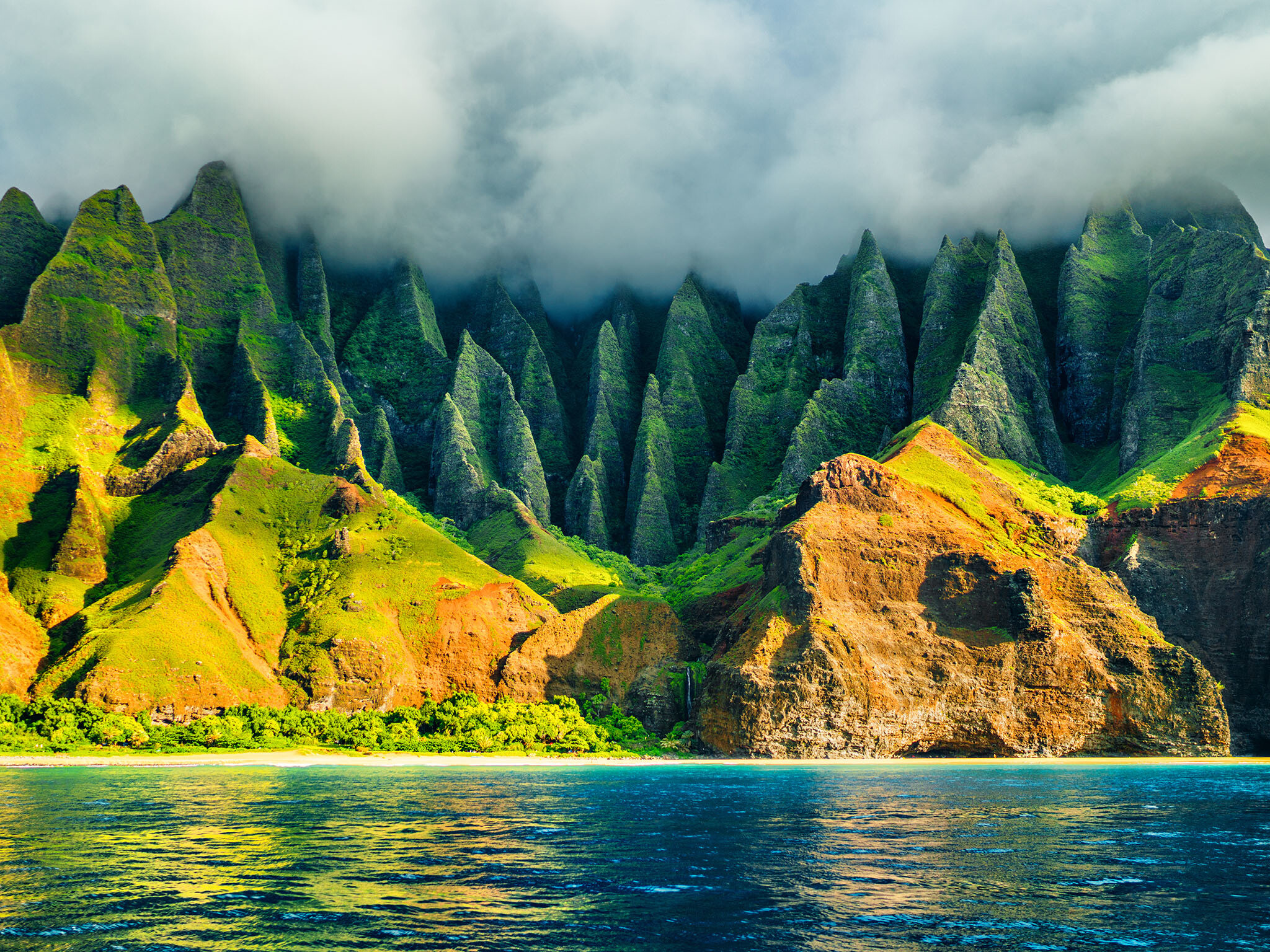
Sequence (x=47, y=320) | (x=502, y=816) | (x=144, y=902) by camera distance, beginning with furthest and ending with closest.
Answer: (x=47, y=320)
(x=502, y=816)
(x=144, y=902)

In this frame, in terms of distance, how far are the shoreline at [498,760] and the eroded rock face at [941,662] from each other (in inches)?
131

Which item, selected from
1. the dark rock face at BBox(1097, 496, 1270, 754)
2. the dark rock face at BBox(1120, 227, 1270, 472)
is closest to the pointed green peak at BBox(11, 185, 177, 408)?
the dark rock face at BBox(1097, 496, 1270, 754)

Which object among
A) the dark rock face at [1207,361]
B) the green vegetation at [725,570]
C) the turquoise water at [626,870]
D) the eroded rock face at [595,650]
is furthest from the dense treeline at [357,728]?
the dark rock face at [1207,361]

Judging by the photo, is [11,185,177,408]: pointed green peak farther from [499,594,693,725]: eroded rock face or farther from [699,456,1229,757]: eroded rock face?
[699,456,1229,757]: eroded rock face

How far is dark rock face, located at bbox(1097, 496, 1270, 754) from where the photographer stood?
134m

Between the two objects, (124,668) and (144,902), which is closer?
(144,902)

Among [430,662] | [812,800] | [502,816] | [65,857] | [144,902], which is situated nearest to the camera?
[144,902]

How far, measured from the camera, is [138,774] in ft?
278

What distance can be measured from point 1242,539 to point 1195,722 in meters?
35.1

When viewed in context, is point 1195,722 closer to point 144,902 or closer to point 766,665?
point 766,665

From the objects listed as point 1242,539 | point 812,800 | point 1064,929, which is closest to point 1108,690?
point 1242,539

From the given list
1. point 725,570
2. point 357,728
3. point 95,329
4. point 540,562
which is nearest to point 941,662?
point 725,570

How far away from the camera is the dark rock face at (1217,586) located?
134m

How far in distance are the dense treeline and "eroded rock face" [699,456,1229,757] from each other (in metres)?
20.5
